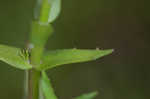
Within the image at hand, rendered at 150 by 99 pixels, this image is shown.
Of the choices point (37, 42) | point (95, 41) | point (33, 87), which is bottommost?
point (33, 87)

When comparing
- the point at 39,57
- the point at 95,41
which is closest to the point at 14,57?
the point at 39,57

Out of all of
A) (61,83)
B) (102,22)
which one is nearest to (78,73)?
(61,83)

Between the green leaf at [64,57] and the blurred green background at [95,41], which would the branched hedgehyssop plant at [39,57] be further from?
the blurred green background at [95,41]

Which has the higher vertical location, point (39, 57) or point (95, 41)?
point (95, 41)

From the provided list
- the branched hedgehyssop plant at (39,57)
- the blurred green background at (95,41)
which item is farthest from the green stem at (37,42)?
the blurred green background at (95,41)

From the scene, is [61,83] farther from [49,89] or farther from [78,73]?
[49,89]

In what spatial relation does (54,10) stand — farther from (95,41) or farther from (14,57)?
(95,41)
